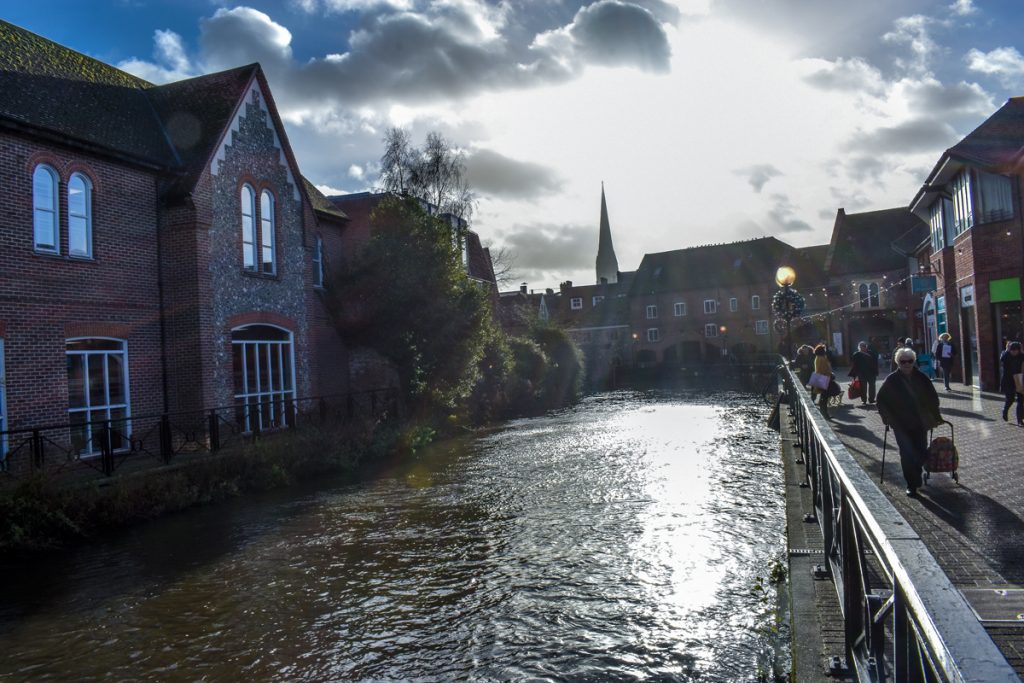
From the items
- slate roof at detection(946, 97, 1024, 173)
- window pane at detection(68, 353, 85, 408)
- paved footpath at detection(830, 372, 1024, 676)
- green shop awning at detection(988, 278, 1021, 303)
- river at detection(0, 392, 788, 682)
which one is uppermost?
slate roof at detection(946, 97, 1024, 173)

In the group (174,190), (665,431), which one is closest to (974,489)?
(665,431)

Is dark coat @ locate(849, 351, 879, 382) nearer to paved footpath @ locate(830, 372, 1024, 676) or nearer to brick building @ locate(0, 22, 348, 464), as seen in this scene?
paved footpath @ locate(830, 372, 1024, 676)

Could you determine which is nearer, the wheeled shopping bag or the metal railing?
the metal railing

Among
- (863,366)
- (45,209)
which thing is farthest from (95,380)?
(863,366)

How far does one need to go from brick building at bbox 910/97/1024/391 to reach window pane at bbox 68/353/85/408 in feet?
69.9

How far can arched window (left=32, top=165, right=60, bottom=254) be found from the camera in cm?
1328

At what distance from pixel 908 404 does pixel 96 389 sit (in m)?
14.2

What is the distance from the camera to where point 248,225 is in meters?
17.9

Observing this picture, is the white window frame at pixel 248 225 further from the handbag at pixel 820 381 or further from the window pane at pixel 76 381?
the handbag at pixel 820 381

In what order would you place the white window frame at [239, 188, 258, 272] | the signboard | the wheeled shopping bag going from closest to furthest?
1. the wheeled shopping bag
2. the white window frame at [239, 188, 258, 272]
3. the signboard

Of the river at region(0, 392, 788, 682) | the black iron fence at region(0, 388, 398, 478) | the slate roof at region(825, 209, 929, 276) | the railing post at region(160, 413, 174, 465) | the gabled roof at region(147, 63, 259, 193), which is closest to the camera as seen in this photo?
the river at region(0, 392, 788, 682)

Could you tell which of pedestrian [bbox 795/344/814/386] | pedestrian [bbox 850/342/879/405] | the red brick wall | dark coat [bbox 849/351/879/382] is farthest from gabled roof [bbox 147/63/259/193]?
pedestrian [bbox 795/344/814/386]

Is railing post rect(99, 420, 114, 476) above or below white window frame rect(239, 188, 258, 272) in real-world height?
below

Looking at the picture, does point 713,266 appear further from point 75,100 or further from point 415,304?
point 75,100
